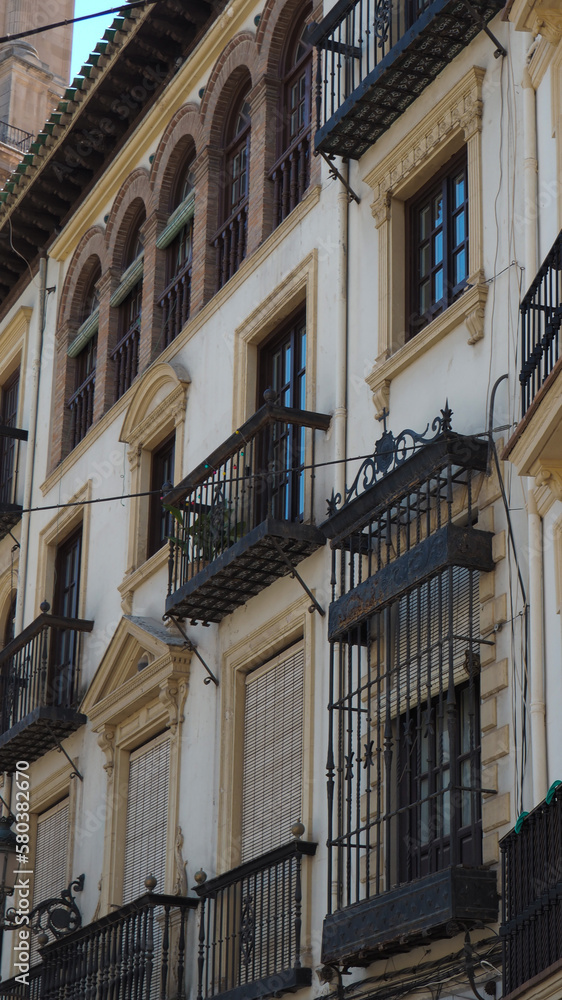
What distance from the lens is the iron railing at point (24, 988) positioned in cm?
1689

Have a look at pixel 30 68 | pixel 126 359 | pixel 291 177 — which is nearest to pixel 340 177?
pixel 291 177

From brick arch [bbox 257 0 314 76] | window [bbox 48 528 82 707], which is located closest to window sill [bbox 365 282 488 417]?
brick arch [bbox 257 0 314 76]

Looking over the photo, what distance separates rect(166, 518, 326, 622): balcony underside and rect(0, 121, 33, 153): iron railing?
56.8 feet

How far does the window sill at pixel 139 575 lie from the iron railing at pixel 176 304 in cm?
247

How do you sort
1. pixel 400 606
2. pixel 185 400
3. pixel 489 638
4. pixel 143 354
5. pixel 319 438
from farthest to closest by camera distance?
pixel 143 354 < pixel 185 400 < pixel 319 438 < pixel 400 606 < pixel 489 638

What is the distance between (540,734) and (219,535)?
16.2 ft

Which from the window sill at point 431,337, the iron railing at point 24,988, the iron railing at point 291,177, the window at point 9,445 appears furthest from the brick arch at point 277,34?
the iron railing at point 24,988

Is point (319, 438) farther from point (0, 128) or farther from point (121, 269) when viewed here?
point (0, 128)

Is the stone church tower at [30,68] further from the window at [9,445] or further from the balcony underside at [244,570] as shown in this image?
the balcony underside at [244,570]

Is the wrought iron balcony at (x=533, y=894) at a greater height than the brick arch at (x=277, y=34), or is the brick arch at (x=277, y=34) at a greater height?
the brick arch at (x=277, y=34)

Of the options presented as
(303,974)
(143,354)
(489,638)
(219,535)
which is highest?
(143,354)

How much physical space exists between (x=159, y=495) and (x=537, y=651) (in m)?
7.81

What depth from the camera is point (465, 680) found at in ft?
38.3

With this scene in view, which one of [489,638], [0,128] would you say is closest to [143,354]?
[489,638]
